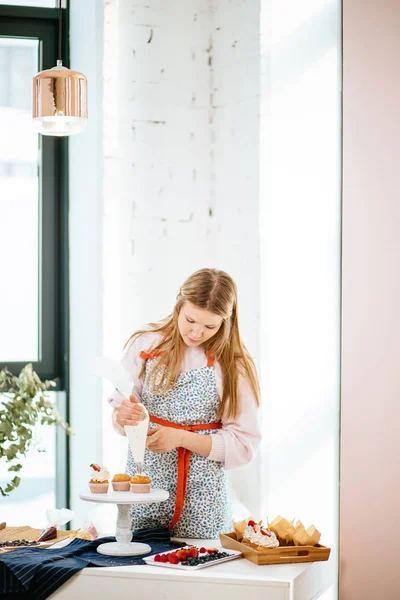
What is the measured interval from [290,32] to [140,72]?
59cm

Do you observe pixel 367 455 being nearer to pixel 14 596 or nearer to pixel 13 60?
pixel 14 596

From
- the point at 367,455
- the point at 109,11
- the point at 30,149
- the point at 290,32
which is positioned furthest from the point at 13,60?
the point at 367,455

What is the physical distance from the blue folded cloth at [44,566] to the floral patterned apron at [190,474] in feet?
0.57

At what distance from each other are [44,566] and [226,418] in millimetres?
599

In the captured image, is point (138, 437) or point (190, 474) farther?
point (190, 474)

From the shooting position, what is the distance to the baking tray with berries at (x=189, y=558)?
1.88 m

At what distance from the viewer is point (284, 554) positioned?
196cm

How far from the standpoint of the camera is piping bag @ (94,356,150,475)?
2055 mm

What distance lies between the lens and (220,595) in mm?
1822

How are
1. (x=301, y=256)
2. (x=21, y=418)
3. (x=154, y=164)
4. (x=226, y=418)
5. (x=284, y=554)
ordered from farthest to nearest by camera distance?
1. (x=154, y=164)
2. (x=21, y=418)
3. (x=301, y=256)
4. (x=226, y=418)
5. (x=284, y=554)

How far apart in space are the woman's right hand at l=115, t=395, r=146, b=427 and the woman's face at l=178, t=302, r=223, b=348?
0.81ft

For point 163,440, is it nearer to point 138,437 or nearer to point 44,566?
point 138,437

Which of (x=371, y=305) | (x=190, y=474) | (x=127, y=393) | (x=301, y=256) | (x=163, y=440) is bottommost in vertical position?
(x=190, y=474)

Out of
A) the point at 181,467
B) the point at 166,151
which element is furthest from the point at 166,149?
the point at 181,467
